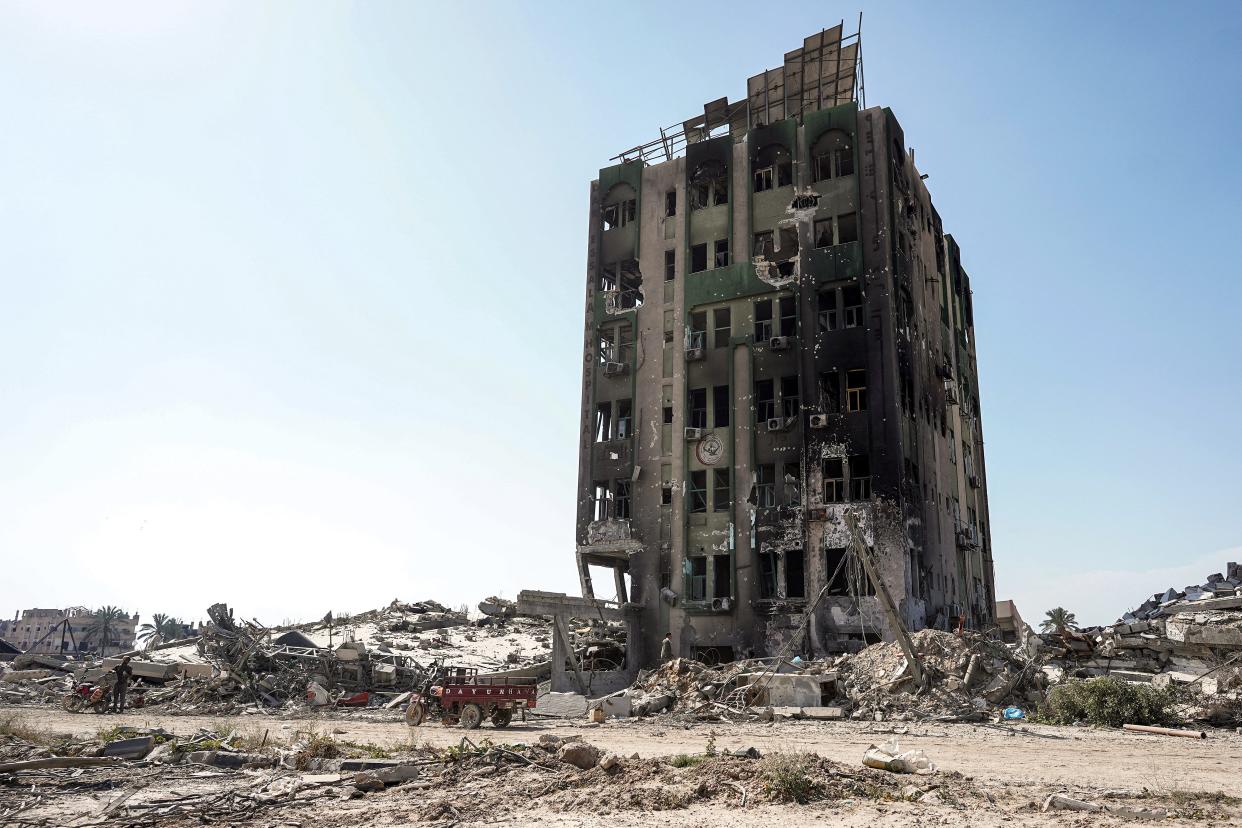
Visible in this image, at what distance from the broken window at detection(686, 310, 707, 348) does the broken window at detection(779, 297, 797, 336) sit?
384cm

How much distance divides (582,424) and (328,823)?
109 ft

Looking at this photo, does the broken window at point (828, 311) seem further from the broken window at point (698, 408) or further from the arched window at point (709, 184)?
the arched window at point (709, 184)

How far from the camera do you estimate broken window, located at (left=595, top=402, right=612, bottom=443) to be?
43781 mm

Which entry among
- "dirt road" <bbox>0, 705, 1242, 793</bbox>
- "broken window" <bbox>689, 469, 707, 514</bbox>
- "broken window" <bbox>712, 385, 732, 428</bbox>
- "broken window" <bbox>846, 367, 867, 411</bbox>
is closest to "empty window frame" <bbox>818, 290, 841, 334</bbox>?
"broken window" <bbox>846, 367, 867, 411</bbox>

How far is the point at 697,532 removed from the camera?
3941 cm

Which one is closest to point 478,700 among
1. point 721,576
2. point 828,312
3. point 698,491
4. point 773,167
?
point 721,576

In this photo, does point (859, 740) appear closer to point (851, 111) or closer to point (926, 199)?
point (851, 111)

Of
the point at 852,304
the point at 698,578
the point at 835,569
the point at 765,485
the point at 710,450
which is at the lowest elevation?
the point at 698,578

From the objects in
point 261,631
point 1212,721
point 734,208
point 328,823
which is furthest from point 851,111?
point 328,823

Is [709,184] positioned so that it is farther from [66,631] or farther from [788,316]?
[66,631]

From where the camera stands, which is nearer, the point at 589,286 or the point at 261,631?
the point at 261,631

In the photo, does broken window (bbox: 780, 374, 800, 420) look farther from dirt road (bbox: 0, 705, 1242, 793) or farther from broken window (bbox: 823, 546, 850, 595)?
dirt road (bbox: 0, 705, 1242, 793)

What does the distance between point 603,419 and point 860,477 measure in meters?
13.7

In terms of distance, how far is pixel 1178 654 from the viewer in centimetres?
2694
